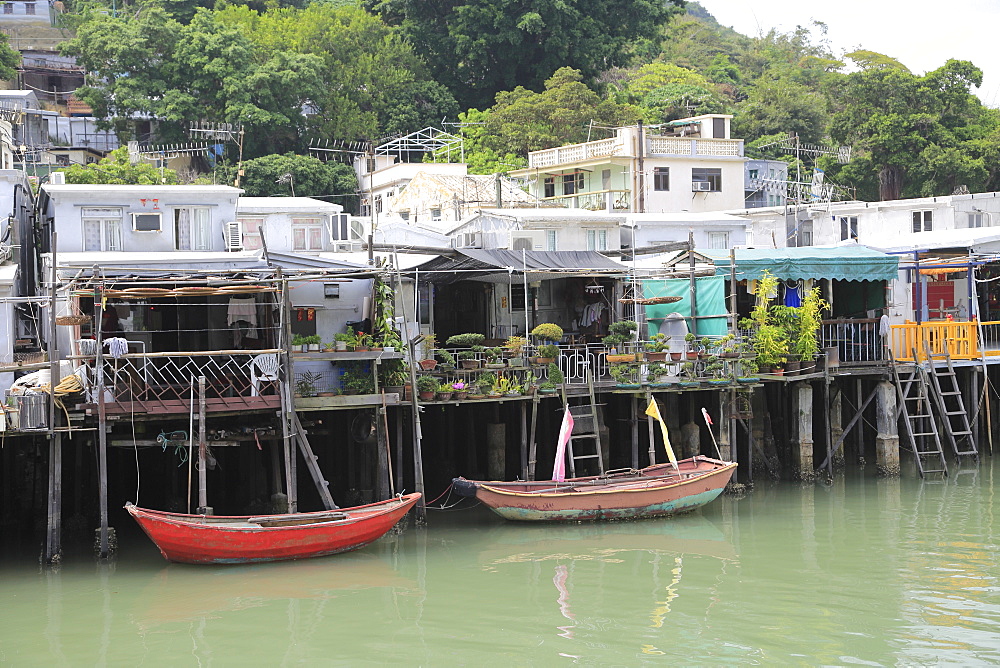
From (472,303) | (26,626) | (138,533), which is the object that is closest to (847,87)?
(472,303)

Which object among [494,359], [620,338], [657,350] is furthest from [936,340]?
[494,359]

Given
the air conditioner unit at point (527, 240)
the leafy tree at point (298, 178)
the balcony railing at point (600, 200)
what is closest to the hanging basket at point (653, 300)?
the air conditioner unit at point (527, 240)

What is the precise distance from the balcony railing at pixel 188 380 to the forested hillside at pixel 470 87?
92.3 ft

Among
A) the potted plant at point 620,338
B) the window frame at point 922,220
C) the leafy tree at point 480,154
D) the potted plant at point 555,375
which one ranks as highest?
the leafy tree at point 480,154

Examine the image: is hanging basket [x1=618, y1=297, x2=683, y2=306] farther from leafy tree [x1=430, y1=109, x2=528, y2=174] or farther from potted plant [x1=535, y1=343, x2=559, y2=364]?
leafy tree [x1=430, y1=109, x2=528, y2=174]

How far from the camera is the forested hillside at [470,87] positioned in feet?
174

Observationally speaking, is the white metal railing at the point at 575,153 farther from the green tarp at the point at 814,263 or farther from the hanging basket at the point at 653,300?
the hanging basket at the point at 653,300

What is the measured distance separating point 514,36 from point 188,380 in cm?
4049

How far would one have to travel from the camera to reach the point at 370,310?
2517 centimetres

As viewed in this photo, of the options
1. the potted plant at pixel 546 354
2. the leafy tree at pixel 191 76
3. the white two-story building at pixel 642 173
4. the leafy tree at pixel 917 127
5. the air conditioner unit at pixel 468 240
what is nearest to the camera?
the potted plant at pixel 546 354

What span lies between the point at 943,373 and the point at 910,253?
3.53 meters

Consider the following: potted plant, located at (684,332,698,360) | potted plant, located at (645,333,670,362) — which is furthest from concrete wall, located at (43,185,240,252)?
potted plant, located at (684,332,698,360)

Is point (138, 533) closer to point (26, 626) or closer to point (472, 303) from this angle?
point (26, 626)

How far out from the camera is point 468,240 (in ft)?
111
